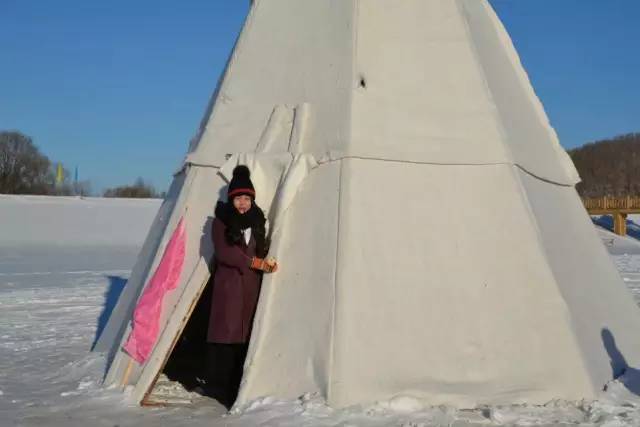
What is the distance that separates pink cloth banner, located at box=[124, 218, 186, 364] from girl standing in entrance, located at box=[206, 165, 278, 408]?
0.54 m

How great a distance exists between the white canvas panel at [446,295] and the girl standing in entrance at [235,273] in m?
0.72

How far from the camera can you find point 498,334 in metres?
5.28

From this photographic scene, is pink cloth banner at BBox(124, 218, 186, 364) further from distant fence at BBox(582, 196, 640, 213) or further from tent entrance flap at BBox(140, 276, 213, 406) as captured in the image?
distant fence at BBox(582, 196, 640, 213)

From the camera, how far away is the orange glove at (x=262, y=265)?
5.55m

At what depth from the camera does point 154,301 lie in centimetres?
597

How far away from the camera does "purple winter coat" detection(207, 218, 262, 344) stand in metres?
5.56

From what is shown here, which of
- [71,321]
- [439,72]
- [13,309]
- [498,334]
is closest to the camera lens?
[498,334]

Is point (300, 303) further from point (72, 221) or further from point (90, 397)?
point (72, 221)

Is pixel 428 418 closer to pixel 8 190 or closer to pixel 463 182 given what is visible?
pixel 463 182

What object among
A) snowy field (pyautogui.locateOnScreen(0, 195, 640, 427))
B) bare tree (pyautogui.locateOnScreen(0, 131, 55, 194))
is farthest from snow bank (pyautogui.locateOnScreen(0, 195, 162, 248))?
bare tree (pyautogui.locateOnScreen(0, 131, 55, 194))

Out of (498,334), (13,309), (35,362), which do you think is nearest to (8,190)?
(13,309)

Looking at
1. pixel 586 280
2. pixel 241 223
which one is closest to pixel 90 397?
pixel 241 223

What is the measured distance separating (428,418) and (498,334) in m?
0.91

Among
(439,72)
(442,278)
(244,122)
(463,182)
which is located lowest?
(442,278)
